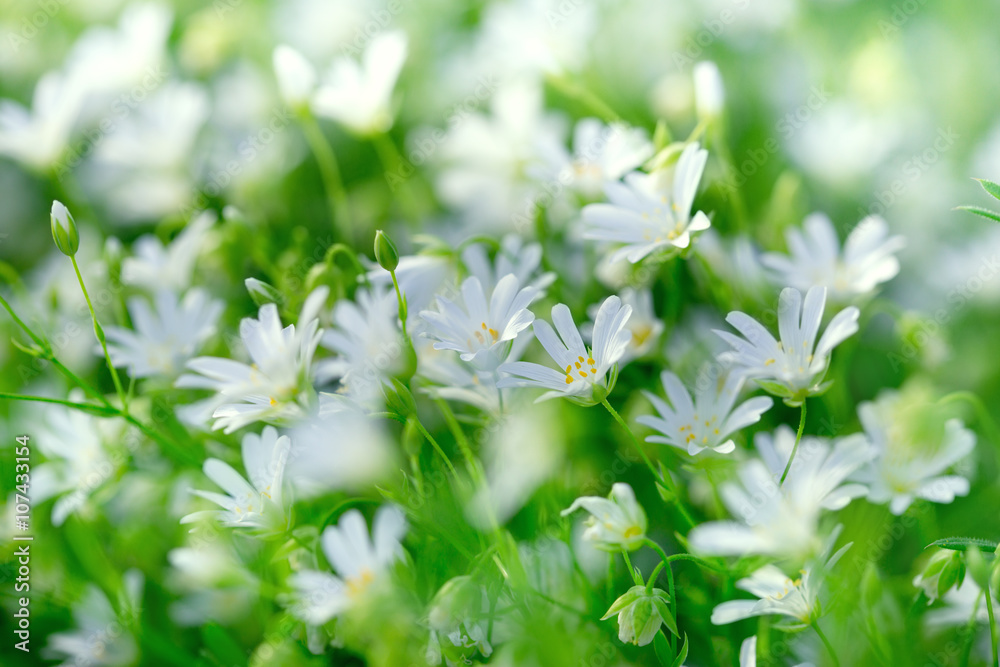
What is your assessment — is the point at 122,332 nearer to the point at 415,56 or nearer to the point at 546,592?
the point at 546,592

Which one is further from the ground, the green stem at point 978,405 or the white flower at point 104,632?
the green stem at point 978,405

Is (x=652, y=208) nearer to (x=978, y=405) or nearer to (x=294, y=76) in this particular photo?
(x=978, y=405)

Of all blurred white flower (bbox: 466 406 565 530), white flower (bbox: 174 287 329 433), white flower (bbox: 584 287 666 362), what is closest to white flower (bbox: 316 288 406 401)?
white flower (bbox: 174 287 329 433)

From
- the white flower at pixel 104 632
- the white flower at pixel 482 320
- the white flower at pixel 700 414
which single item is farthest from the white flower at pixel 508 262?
the white flower at pixel 104 632

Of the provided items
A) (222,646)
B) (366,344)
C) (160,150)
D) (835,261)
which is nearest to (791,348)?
(835,261)

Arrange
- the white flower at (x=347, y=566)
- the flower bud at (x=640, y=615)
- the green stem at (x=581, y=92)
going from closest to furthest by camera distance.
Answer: the flower bud at (x=640, y=615) → the white flower at (x=347, y=566) → the green stem at (x=581, y=92)

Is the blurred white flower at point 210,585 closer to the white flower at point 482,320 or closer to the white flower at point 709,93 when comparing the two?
the white flower at point 482,320
